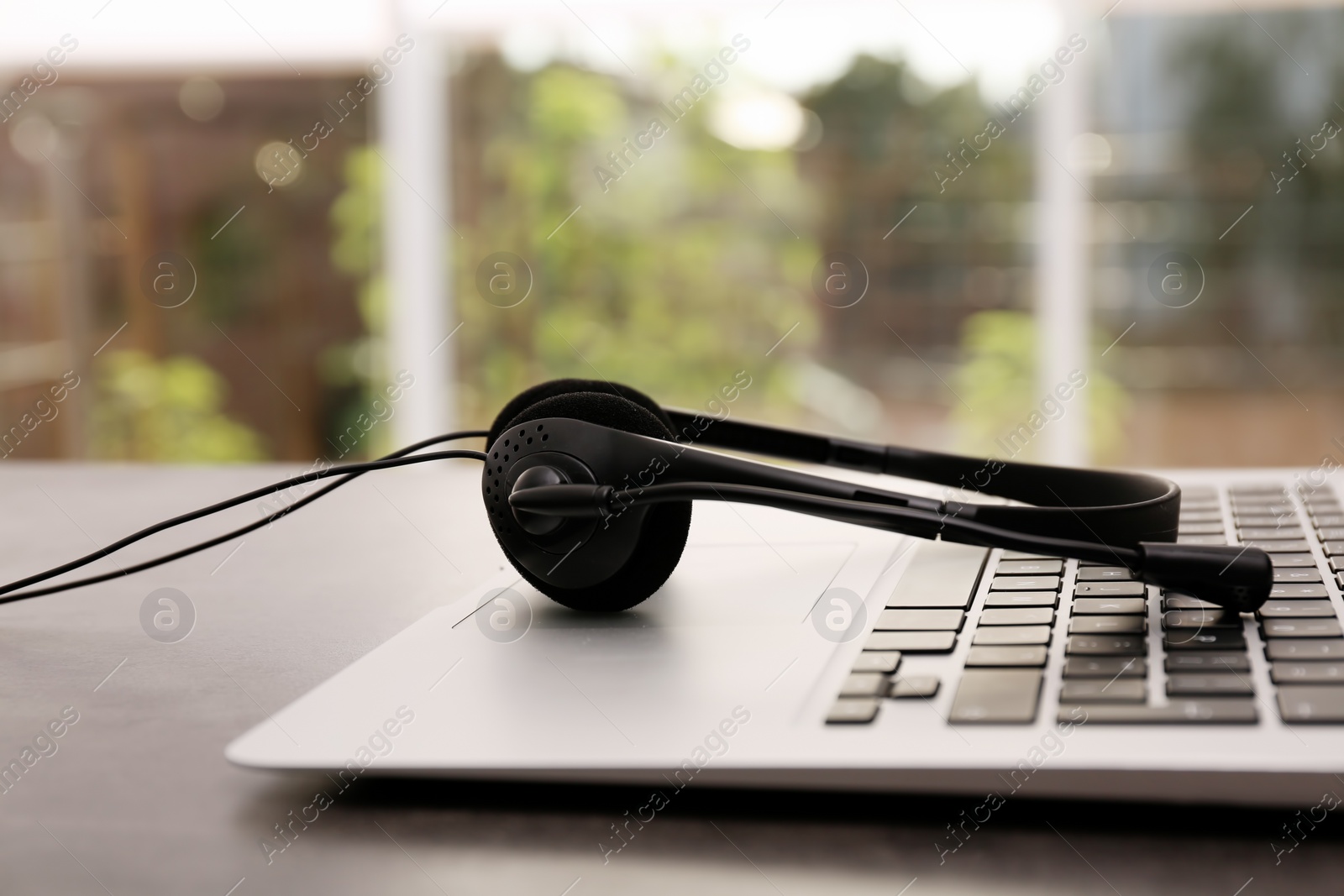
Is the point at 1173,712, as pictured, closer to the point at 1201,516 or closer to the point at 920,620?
the point at 920,620

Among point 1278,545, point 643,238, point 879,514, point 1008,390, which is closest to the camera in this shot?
point 879,514

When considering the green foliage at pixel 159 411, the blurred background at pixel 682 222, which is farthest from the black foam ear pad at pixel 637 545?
the green foliage at pixel 159 411

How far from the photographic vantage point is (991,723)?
11.8 inches

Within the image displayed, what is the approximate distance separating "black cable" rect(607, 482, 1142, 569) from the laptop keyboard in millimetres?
27

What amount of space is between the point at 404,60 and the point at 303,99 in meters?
0.35

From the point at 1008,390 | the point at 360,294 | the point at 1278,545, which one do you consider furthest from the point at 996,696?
the point at 360,294

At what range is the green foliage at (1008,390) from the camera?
3.06 metres

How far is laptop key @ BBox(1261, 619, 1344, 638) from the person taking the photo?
36 cm

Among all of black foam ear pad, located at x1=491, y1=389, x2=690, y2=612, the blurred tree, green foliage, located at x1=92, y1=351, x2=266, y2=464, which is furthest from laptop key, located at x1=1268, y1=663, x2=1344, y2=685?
green foliage, located at x1=92, y1=351, x2=266, y2=464

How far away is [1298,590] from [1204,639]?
86 mm

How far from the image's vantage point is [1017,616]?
1.32 ft

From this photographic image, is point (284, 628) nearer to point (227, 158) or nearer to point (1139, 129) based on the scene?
point (1139, 129)

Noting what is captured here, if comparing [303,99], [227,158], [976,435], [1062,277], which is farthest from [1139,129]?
[227,158]

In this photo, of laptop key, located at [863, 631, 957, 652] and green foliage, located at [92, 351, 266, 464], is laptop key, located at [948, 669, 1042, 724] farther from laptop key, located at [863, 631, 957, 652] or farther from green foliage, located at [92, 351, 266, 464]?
green foliage, located at [92, 351, 266, 464]
